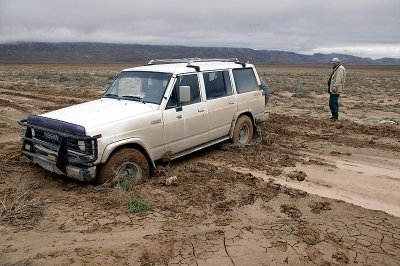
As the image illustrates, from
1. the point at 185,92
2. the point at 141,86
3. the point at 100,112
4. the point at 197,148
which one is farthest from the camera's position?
the point at 197,148

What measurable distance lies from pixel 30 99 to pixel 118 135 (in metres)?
13.7

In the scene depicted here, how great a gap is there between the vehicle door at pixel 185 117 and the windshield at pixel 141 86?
0.24 m

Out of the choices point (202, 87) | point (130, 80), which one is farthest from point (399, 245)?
point (130, 80)

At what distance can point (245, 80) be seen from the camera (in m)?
8.91

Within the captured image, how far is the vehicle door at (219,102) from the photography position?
773 centimetres

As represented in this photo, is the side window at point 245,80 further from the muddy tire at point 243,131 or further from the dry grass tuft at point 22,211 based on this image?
the dry grass tuft at point 22,211

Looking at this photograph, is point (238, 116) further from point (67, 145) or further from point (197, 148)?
point (67, 145)

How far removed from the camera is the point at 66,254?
13.9ft

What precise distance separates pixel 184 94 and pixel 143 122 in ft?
3.11

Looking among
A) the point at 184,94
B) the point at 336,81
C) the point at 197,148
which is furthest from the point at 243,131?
the point at 336,81

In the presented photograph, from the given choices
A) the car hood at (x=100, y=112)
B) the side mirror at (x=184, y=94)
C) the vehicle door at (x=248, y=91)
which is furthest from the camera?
the vehicle door at (x=248, y=91)

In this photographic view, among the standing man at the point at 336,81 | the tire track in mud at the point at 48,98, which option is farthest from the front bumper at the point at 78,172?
the tire track in mud at the point at 48,98

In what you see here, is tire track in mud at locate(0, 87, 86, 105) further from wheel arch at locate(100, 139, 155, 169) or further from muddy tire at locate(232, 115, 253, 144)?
wheel arch at locate(100, 139, 155, 169)

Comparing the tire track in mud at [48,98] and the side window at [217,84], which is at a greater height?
the side window at [217,84]
